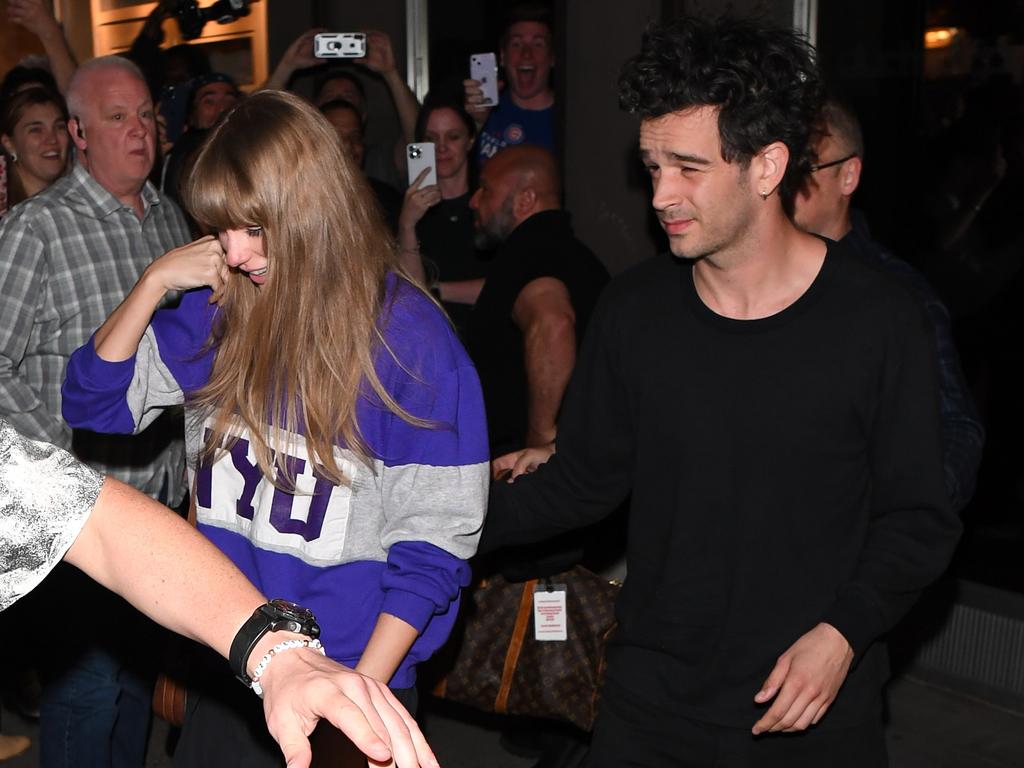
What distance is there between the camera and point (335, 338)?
2.33m

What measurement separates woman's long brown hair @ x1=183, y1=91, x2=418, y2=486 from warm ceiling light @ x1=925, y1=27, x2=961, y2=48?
138 inches

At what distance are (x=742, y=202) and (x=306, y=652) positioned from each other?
53.6 inches

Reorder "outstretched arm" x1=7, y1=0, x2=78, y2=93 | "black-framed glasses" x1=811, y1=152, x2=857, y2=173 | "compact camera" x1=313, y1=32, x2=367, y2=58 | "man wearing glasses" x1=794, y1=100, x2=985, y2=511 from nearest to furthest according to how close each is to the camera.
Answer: "man wearing glasses" x1=794, y1=100, x2=985, y2=511 → "black-framed glasses" x1=811, y1=152, x2=857, y2=173 → "outstretched arm" x1=7, y1=0, x2=78, y2=93 → "compact camera" x1=313, y1=32, x2=367, y2=58

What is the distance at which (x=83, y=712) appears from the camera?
3812 mm

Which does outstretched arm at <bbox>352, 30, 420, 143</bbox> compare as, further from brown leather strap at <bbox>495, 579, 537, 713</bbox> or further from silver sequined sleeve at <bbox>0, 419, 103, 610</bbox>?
silver sequined sleeve at <bbox>0, 419, 103, 610</bbox>

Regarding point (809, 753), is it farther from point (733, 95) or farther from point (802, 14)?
point (802, 14)

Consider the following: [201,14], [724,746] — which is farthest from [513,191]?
[201,14]

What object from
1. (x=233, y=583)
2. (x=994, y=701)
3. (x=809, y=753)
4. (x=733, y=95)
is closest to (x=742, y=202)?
(x=733, y=95)

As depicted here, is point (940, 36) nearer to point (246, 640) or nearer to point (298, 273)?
point (298, 273)

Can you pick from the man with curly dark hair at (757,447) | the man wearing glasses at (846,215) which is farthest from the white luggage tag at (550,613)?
the man wearing glasses at (846,215)

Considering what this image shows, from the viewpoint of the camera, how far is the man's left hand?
229 cm

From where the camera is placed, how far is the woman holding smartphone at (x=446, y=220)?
19.0 feet

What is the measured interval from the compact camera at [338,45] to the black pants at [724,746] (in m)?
5.21

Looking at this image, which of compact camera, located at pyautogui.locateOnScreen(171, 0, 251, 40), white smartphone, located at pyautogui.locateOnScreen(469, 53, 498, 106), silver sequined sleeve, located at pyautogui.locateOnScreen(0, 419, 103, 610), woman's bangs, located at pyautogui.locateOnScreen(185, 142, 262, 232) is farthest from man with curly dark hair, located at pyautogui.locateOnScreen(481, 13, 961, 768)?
compact camera, located at pyautogui.locateOnScreen(171, 0, 251, 40)
